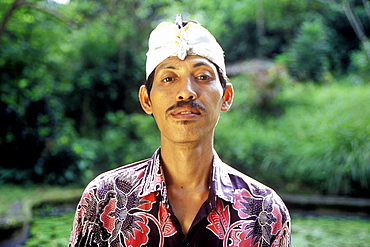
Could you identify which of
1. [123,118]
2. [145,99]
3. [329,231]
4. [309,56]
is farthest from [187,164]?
[309,56]

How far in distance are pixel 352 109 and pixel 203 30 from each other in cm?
685

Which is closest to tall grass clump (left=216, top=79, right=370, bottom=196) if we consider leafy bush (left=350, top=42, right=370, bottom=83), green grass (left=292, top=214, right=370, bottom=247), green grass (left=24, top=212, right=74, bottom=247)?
green grass (left=292, top=214, right=370, bottom=247)

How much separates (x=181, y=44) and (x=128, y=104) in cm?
896

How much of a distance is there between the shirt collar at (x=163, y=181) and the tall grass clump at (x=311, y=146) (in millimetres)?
5398

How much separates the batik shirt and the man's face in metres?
0.18

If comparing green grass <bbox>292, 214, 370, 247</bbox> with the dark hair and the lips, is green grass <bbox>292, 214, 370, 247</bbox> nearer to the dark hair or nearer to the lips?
the dark hair

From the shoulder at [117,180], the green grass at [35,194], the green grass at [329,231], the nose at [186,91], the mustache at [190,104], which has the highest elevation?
the nose at [186,91]

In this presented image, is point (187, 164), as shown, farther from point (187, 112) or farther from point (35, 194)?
point (35, 194)

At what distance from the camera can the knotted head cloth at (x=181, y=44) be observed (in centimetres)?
157

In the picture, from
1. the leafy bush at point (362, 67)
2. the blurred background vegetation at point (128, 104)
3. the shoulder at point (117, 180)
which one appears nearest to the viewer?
the shoulder at point (117, 180)

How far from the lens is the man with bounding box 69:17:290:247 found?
1.49 meters

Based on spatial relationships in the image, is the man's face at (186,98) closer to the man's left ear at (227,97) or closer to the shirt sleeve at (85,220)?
the man's left ear at (227,97)

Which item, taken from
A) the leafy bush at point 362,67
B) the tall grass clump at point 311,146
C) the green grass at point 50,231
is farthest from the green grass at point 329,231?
the leafy bush at point 362,67

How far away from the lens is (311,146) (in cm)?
715
